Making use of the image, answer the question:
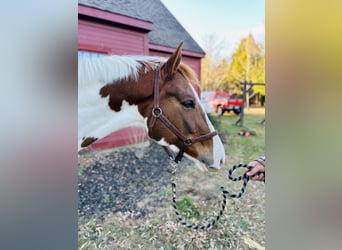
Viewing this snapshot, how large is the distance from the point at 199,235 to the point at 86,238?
0.54m

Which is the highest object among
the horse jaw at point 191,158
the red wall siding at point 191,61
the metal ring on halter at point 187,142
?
the red wall siding at point 191,61

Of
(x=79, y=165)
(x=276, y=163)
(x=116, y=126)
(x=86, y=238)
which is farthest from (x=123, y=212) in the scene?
(x=276, y=163)

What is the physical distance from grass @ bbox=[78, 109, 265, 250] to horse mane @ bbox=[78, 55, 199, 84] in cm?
42

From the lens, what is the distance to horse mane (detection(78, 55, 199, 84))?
1222mm

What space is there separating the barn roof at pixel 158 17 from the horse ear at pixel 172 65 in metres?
0.05

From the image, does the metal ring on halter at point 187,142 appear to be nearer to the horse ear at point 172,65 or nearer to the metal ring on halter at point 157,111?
the metal ring on halter at point 157,111

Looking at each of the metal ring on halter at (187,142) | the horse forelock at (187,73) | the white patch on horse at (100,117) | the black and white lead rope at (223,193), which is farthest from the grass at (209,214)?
the white patch on horse at (100,117)

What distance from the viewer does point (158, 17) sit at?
135 cm

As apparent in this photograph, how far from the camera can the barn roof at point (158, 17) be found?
131cm

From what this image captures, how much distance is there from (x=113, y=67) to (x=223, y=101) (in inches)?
22.7

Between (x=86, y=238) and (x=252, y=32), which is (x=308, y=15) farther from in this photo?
(x=86, y=238)

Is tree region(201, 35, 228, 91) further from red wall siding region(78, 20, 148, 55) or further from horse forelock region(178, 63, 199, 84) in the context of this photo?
red wall siding region(78, 20, 148, 55)

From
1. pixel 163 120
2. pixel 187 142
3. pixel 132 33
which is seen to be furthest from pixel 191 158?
pixel 132 33

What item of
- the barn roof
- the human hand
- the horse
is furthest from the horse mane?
the human hand
